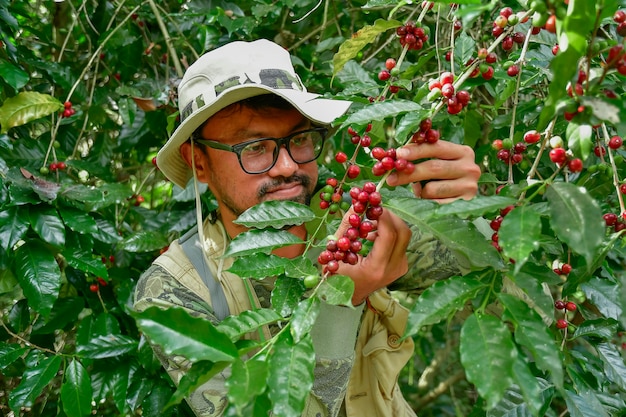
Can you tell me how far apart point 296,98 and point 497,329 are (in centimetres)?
99

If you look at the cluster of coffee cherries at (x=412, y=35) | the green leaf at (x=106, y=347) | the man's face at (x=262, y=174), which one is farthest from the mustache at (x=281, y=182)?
the green leaf at (x=106, y=347)

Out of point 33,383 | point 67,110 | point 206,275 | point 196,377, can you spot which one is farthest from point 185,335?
point 67,110

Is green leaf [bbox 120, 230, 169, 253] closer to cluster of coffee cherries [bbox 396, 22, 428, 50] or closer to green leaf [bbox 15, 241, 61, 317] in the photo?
green leaf [bbox 15, 241, 61, 317]

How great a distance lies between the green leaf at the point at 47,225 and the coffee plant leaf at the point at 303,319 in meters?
1.19

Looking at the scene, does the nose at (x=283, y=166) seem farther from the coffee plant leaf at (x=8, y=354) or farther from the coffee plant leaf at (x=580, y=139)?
the coffee plant leaf at (x=8, y=354)

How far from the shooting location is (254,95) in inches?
66.3

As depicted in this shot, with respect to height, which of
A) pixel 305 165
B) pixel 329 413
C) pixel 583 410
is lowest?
pixel 329 413

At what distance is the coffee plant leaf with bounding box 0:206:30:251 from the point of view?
1794 millimetres

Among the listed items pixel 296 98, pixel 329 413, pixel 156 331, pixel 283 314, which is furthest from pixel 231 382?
pixel 296 98

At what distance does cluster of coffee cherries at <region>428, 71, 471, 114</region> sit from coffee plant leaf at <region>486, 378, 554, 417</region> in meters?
0.72

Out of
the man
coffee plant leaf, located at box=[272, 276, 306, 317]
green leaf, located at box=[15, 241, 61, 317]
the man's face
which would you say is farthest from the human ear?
coffee plant leaf, located at box=[272, 276, 306, 317]

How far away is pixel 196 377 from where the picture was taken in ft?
2.97

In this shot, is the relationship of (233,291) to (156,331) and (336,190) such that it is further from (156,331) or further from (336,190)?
(156,331)

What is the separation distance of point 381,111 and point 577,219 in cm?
43
